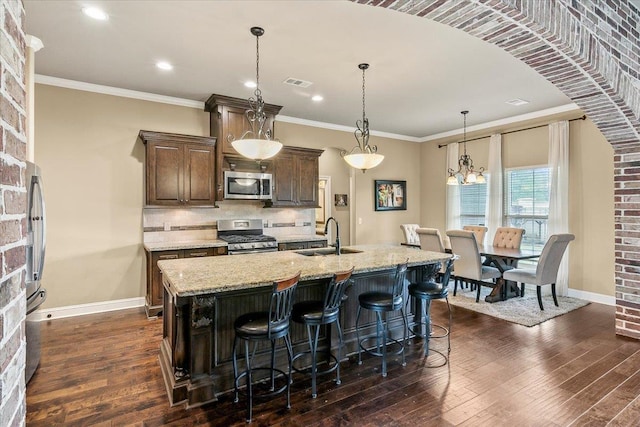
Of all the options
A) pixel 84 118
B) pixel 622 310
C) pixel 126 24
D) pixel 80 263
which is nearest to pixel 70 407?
A: pixel 80 263

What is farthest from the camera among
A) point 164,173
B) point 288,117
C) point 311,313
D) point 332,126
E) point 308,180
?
point 332,126

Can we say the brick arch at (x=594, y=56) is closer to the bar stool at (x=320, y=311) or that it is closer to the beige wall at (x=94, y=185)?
the bar stool at (x=320, y=311)

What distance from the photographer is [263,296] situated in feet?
9.46

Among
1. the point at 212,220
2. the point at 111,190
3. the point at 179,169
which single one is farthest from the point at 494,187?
the point at 111,190

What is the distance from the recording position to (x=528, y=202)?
20.1 feet

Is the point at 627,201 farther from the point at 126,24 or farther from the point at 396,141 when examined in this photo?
the point at 126,24

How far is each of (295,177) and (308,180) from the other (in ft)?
0.85

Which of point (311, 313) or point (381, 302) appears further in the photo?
point (381, 302)

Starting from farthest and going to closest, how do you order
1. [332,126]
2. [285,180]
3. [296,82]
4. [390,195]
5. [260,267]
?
[390,195], [332,126], [285,180], [296,82], [260,267]

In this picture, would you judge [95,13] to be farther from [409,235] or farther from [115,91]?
[409,235]

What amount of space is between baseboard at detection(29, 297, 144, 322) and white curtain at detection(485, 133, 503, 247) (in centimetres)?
608

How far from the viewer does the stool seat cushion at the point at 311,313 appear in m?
2.61

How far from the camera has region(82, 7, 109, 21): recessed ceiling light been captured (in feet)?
9.50

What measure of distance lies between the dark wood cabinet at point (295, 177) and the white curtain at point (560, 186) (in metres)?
3.85
